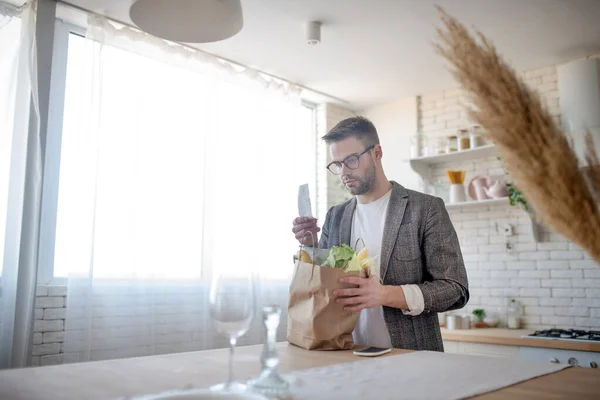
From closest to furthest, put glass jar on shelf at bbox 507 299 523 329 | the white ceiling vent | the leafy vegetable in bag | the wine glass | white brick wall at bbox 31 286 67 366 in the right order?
the wine glass
the leafy vegetable in bag
white brick wall at bbox 31 286 67 366
the white ceiling vent
glass jar on shelf at bbox 507 299 523 329

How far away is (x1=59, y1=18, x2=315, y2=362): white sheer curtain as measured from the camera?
3129 mm

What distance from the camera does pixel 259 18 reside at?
3.39 metres

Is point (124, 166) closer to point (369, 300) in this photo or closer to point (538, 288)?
point (369, 300)

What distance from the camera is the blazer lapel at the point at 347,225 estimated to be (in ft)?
7.31

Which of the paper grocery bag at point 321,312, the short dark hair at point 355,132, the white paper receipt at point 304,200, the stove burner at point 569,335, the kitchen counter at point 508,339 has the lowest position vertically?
the kitchen counter at point 508,339

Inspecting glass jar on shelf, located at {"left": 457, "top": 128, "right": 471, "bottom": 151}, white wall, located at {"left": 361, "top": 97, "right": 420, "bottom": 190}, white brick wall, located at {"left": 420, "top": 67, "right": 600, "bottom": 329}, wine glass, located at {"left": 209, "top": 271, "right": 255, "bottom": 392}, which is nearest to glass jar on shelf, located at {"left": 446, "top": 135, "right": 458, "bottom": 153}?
glass jar on shelf, located at {"left": 457, "top": 128, "right": 471, "bottom": 151}

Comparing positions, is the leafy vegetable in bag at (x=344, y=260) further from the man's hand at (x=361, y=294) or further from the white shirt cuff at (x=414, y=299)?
the white shirt cuff at (x=414, y=299)

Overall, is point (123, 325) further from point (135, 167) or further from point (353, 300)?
point (353, 300)

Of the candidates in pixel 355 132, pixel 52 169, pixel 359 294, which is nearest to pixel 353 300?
pixel 359 294

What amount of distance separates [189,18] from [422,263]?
1252 millimetres

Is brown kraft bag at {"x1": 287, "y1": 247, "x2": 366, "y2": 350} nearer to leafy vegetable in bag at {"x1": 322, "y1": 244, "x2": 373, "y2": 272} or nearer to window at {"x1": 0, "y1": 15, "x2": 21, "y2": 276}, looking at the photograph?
leafy vegetable in bag at {"x1": 322, "y1": 244, "x2": 373, "y2": 272}

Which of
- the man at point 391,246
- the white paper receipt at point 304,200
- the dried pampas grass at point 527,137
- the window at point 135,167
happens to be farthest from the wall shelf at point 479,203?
the dried pampas grass at point 527,137

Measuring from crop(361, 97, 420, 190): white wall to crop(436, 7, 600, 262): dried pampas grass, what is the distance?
432 cm

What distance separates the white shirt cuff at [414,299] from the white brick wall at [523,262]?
2.42 meters
